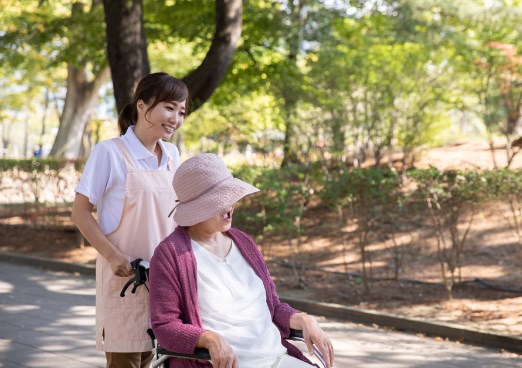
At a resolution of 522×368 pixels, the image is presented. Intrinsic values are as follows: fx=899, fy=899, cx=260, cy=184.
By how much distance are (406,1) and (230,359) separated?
17284mm

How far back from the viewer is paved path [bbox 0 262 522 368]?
23.8 feet

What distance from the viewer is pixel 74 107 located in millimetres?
31078

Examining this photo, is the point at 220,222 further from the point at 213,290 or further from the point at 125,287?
the point at 125,287

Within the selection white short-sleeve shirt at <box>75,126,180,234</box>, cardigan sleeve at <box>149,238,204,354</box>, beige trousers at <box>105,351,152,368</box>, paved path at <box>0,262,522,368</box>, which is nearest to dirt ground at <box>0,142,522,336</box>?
paved path at <box>0,262,522,368</box>

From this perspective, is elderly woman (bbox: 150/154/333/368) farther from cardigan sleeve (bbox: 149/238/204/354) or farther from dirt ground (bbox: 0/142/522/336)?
dirt ground (bbox: 0/142/522/336)

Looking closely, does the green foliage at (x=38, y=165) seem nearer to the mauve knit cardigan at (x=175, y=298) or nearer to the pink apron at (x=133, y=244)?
the pink apron at (x=133, y=244)

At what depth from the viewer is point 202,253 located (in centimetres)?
349

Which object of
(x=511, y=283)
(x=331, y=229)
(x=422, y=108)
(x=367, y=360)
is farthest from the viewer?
(x=422, y=108)

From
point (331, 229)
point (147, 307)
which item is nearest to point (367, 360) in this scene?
point (147, 307)

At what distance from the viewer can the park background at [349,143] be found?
1055 centimetres

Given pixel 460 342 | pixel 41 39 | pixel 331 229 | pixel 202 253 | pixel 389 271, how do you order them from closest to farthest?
pixel 202 253 < pixel 460 342 < pixel 389 271 < pixel 331 229 < pixel 41 39

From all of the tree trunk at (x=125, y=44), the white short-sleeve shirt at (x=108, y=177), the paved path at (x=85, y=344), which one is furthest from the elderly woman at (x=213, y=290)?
the tree trunk at (x=125, y=44)

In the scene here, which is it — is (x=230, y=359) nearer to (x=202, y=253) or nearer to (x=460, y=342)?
(x=202, y=253)

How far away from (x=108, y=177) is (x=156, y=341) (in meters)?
0.75
